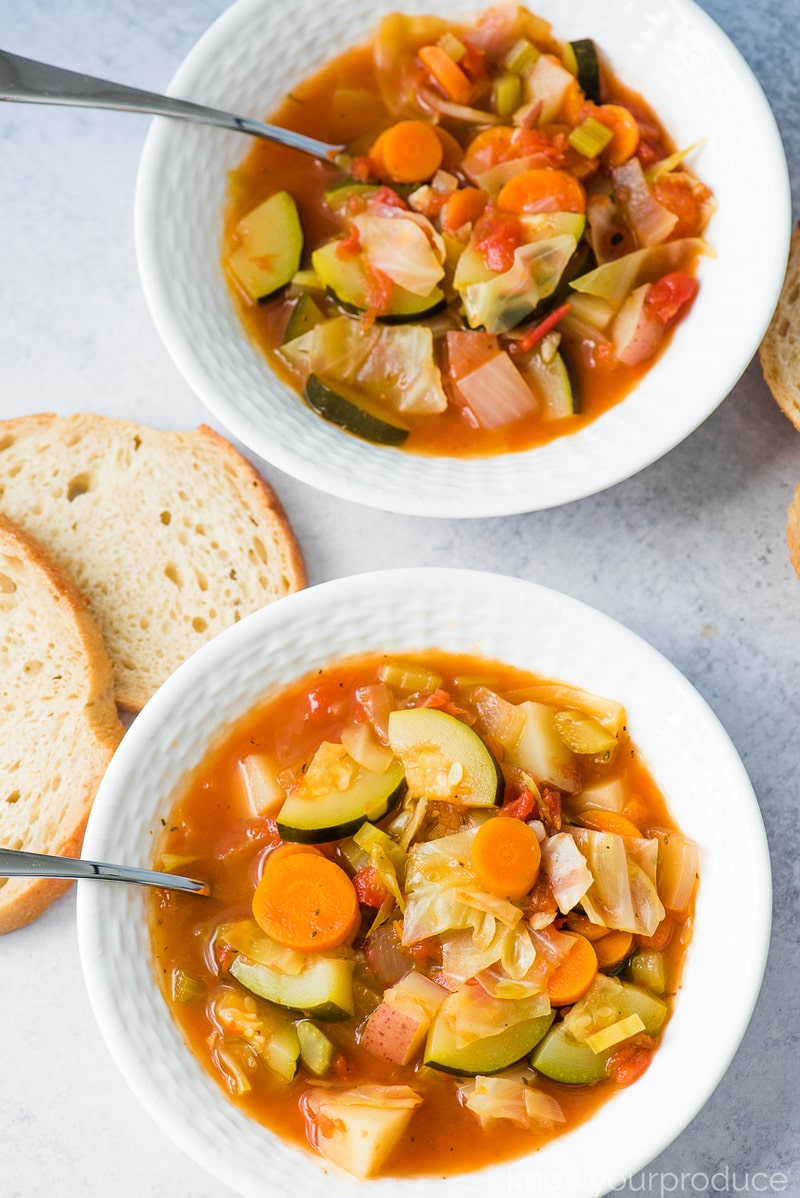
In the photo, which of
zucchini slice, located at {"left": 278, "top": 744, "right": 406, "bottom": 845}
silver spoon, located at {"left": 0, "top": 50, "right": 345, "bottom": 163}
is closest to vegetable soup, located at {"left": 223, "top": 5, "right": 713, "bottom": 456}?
silver spoon, located at {"left": 0, "top": 50, "right": 345, "bottom": 163}

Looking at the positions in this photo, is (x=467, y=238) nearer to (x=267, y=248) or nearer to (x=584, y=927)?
(x=267, y=248)

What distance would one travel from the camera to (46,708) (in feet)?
11.6

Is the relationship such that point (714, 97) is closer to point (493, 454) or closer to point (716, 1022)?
point (493, 454)

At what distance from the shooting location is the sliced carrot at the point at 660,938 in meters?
2.99

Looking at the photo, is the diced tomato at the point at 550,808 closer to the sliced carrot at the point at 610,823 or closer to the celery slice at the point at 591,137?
the sliced carrot at the point at 610,823

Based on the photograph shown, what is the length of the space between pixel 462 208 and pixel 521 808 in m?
1.73

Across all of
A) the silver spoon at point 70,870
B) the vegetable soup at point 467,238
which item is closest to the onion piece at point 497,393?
the vegetable soup at point 467,238

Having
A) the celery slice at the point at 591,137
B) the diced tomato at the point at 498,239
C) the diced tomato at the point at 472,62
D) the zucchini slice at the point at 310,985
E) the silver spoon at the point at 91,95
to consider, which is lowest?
the zucchini slice at the point at 310,985

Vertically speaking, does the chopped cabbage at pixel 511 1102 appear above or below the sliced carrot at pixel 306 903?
below

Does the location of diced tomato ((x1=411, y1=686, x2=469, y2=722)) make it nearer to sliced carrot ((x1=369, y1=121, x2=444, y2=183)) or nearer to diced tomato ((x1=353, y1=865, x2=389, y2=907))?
diced tomato ((x1=353, y1=865, x2=389, y2=907))

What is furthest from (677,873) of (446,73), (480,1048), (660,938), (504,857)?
(446,73)

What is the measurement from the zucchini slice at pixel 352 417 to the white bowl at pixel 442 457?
0.11ft

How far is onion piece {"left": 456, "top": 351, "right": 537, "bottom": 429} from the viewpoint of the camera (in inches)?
129

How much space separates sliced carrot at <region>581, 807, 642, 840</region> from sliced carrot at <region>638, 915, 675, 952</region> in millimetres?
242
